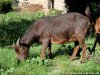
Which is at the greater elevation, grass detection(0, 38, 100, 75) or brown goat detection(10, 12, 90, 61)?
brown goat detection(10, 12, 90, 61)

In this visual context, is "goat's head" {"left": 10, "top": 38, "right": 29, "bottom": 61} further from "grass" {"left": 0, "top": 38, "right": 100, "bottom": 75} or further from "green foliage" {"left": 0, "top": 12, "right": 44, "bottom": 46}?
"green foliage" {"left": 0, "top": 12, "right": 44, "bottom": 46}

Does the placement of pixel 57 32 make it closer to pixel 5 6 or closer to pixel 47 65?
pixel 47 65

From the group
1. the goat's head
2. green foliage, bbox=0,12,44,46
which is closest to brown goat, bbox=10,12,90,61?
the goat's head

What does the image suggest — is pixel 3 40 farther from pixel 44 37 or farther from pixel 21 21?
pixel 21 21

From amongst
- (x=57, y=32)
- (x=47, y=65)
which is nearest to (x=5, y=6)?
(x=57, y=32)

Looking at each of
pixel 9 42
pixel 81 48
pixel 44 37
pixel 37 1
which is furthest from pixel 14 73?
Result: pixel 37 1

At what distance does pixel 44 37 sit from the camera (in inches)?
452

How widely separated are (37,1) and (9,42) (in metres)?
15.3

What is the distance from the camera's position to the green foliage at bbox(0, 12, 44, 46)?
1691 cm

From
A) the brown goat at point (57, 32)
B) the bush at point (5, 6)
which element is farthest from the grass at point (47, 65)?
the bush at point (5, 6)

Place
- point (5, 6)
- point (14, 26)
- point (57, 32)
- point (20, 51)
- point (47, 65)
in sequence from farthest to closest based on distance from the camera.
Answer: point (5, 6), point (14, 26), point (57, 32), point (20, 51), point (47, 65)

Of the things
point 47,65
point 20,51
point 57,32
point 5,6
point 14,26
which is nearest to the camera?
point 47,65

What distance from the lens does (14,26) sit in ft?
67.9

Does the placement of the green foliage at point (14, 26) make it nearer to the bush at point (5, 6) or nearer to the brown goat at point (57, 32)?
the bush at point (5, 6)
